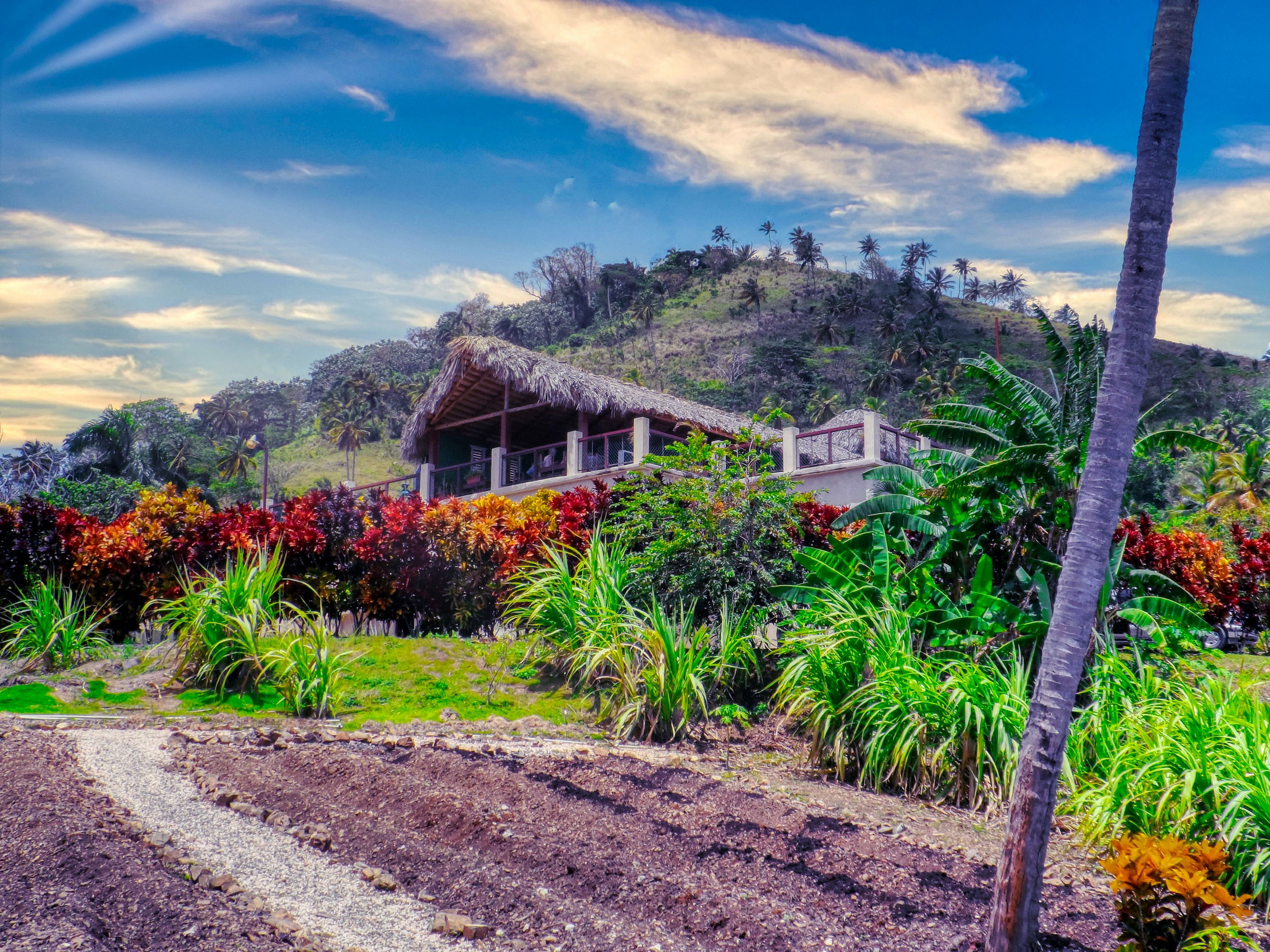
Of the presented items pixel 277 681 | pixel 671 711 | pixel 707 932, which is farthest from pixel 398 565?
pixel 707 932

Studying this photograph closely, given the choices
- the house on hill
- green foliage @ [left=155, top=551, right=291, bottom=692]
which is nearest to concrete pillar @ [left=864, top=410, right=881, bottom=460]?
the house on hill

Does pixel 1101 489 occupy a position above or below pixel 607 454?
below

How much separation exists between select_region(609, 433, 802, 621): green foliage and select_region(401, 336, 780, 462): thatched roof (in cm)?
915

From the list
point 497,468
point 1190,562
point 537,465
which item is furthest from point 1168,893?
point 497,468

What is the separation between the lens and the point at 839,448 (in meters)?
19.6

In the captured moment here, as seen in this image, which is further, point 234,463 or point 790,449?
point 234,463

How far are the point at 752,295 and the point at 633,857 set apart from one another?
6906cm

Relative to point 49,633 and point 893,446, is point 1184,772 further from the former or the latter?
point 893,446

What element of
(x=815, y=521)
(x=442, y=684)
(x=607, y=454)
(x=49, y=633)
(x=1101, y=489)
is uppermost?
(x=607, y=454)

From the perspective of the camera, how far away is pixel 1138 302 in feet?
11.4

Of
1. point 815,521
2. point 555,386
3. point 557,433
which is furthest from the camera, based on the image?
point 557,433

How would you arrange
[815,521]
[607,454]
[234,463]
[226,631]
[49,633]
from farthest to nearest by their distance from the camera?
[234,463] < [607,454] < [815,521] < [49,633] < [226,631]

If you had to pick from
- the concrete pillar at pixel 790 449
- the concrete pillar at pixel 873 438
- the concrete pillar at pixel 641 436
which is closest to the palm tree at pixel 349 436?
the concrete pillar at pixel 641 436

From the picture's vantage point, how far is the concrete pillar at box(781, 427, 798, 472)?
18.0 metres
